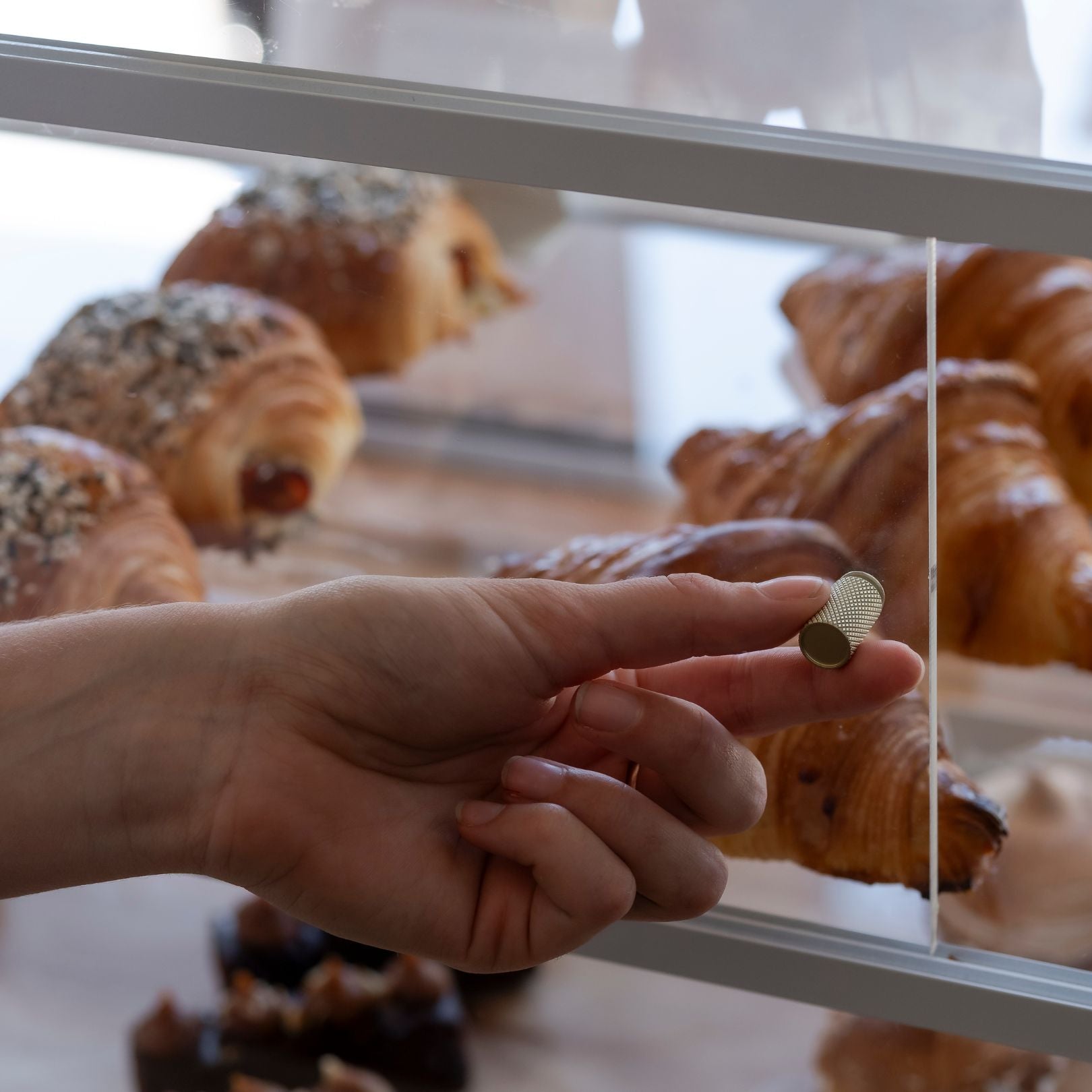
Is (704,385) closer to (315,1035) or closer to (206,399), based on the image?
(206,399)

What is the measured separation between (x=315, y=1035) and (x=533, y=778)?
0.62m

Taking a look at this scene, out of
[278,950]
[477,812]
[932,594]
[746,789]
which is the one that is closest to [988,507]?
[932,594]

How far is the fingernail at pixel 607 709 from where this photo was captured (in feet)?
1.77

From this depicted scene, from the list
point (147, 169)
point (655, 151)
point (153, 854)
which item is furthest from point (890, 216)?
point (147, 169)

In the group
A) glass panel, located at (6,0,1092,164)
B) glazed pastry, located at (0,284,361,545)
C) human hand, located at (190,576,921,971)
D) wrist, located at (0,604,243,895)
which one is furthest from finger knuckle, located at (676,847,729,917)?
glazed pastry, located at (0,284,361,545)

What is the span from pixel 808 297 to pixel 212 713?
0.67 m

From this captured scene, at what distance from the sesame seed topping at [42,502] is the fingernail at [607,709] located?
→ 48cm

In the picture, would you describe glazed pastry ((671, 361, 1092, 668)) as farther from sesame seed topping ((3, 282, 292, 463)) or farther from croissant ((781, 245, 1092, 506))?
sesame seed topping ((3, 282, 292, 463))

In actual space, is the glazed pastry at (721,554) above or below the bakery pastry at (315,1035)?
above

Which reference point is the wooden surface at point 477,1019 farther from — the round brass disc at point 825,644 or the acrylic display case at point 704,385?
the round brass disc at point 825,644

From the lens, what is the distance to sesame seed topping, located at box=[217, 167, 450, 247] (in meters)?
1.18

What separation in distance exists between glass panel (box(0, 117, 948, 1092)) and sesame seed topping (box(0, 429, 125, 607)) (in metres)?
0.04

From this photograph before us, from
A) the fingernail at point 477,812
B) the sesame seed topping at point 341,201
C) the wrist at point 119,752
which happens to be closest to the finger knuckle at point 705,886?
the fingernail at point 477,812

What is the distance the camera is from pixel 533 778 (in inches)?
22.2
